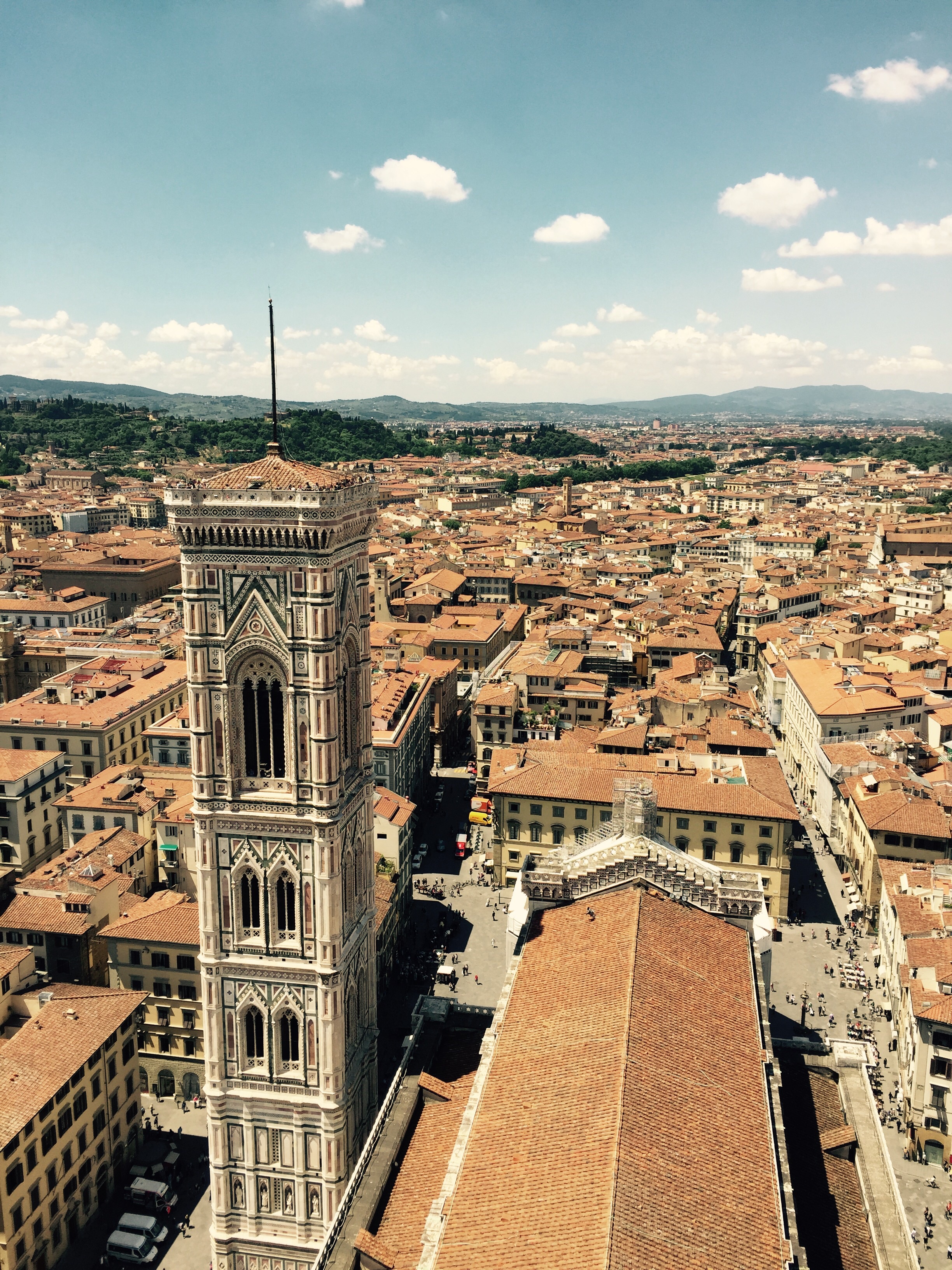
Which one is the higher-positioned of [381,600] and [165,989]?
[381,600]

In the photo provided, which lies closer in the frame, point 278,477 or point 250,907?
point 278,477

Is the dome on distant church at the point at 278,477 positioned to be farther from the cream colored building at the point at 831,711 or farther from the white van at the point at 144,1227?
the cream colored building at the point at 831,711

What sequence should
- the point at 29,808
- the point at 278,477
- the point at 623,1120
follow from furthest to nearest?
1. the point at 29,808
2. the point at 278,477
3. the point at 623,1120

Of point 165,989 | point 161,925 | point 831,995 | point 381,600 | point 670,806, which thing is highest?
point 381,600

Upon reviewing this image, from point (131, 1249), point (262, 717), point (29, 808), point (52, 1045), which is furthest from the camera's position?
point (29, 808)

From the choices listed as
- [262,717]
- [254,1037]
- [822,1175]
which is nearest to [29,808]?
[254,1037]

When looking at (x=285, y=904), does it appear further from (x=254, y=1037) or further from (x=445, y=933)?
(x=445, y=933)

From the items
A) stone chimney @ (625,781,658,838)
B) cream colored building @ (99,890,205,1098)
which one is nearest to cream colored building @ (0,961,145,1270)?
cream colored building @ (99,890,205,1098)
